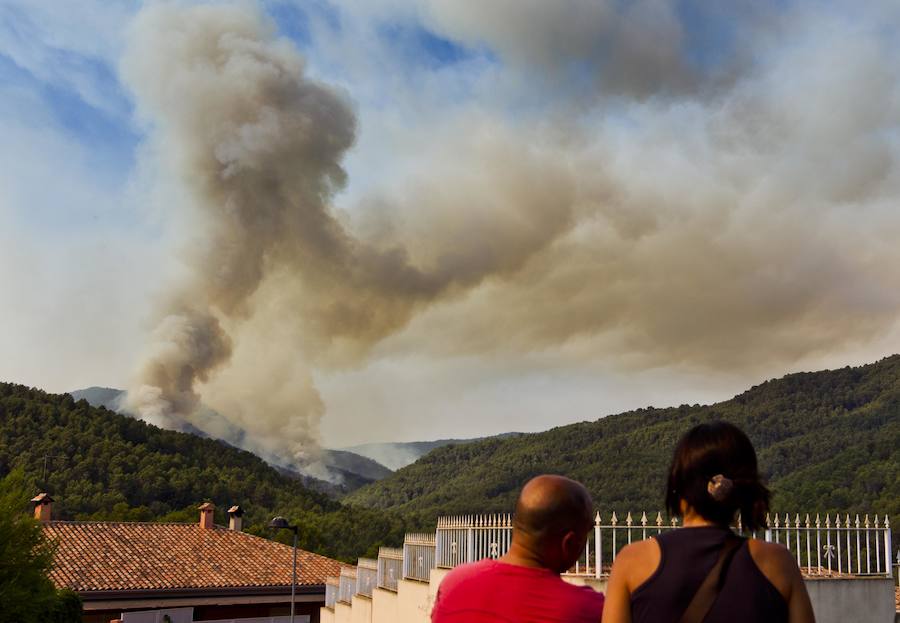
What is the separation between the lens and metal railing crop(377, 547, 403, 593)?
19.1m

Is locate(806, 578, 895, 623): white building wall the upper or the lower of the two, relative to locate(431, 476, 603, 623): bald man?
lower

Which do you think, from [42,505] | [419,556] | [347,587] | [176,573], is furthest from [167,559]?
[419,556]

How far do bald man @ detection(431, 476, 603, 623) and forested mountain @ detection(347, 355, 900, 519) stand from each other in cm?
4621

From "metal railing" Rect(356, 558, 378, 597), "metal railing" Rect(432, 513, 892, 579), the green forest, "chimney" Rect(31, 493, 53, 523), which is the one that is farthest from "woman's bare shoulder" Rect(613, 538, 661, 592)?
the green forest

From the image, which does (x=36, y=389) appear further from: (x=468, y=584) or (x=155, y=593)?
(x=468, y=584)

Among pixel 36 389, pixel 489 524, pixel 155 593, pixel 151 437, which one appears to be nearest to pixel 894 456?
pixel 155 593

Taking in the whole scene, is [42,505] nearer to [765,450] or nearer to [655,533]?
[655,533]

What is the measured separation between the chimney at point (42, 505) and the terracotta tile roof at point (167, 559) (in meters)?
2.97

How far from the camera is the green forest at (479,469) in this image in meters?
65.5

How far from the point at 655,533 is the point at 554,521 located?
9.30m

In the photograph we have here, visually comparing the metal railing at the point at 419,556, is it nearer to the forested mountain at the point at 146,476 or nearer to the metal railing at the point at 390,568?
the metal railing at the point at 390,568

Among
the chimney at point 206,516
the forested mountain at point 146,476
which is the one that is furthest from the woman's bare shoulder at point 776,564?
the forested mountain at point 146,476

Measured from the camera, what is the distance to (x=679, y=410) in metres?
128

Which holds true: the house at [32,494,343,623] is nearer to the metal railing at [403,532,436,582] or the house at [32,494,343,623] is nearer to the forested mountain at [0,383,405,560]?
the metal railing at [403,532,436,582]
